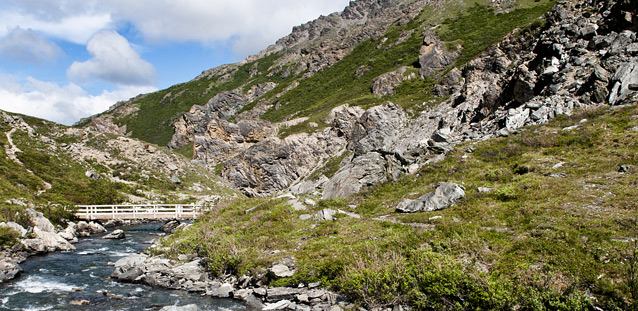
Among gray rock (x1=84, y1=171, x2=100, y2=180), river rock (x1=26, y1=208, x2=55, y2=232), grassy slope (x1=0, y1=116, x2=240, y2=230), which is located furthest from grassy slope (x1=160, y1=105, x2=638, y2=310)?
gray rock (x1=84, y1=171, x2=100, y2=180)

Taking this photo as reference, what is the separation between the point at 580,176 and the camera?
48.1 feet

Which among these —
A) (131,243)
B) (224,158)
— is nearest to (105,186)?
(131,243)

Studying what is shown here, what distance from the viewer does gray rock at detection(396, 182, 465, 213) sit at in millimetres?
15602

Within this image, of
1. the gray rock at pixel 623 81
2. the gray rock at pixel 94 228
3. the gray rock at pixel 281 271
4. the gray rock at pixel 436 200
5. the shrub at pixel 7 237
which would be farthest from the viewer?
the gray rock at pixel 94 228

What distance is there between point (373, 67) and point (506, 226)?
75434 mm

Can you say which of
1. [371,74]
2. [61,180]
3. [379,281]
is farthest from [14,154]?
[371,74]

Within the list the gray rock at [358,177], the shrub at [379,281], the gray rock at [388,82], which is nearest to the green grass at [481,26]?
the gray rock at [388,82]

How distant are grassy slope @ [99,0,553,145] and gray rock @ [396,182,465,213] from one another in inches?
1531

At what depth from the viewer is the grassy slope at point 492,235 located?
27.5ft

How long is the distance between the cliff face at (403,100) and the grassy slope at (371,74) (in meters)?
0.77

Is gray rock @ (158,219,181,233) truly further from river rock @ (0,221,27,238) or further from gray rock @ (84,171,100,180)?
gray rock @ (84,171,100,180)

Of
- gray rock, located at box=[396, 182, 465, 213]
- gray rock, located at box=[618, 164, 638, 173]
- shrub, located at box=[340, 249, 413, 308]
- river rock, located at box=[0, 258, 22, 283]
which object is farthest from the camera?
gray rock, located at box=[396, 182, 465, 213]

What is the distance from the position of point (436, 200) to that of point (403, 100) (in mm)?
42934

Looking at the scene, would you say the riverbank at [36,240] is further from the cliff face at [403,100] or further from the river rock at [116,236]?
the cliff face at [403,100]
